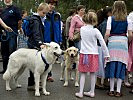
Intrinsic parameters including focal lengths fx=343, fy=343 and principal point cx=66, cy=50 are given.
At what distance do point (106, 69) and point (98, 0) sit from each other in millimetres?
17682

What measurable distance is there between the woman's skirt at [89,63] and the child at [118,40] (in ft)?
1.43

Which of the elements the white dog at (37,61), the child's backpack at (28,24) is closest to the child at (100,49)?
the white dog at (37,61)

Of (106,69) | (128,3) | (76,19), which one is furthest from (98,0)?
(106,69)

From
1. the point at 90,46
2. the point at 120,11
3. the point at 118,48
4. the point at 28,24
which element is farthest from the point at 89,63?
the point at 28,24

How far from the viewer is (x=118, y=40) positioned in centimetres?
768

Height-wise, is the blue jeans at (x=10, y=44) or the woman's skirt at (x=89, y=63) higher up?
the blue jeans at (x=10, y=44)

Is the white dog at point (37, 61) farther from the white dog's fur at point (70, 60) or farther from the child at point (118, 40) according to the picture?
the child at point (118, 40)

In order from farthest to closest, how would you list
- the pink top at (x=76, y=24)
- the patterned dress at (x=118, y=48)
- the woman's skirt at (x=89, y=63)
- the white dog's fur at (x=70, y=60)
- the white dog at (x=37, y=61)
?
the pink top at (x=76, y=24) → the white dog's fur at (x=70, y=60) → the patterned dress at (x=118, y=48) → the woman's skirt at (x=89, y=63) → the white dog at (x=37, y=61)

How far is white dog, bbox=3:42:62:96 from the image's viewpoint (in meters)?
7.35

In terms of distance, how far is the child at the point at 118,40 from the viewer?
7.55 meters

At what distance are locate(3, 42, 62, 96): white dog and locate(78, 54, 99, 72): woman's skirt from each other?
0.58 metres

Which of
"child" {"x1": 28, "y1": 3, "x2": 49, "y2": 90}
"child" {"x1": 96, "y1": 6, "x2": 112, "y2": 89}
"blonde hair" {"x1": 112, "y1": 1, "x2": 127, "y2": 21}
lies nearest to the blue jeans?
"child" {"x1": 28, "y1": 3, "x2": 49, "y2": 90}

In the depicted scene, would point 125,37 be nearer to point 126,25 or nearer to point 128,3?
point 126,25

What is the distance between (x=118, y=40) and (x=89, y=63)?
33.5 inches
